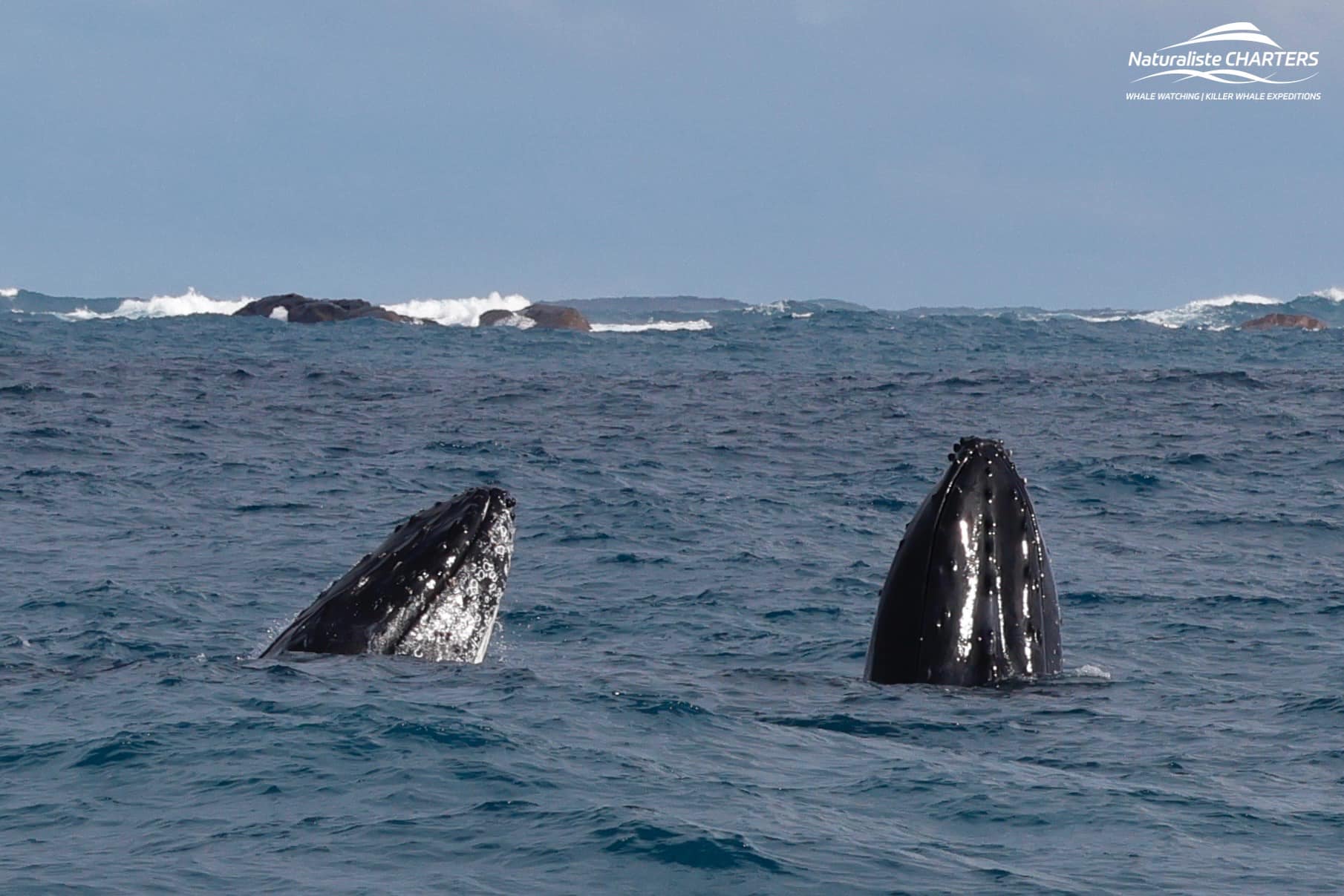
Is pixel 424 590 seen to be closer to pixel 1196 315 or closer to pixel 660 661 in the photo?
pixel 660 661

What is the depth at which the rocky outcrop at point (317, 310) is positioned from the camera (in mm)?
90688

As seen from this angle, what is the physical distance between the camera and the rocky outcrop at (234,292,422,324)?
298 feet

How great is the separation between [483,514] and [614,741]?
80.7 inches

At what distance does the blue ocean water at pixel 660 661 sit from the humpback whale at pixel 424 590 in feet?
0.88

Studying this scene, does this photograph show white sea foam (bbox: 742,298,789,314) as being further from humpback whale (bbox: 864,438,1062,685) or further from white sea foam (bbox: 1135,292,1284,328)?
humpback whale (bbox: 864,438,1062,685)

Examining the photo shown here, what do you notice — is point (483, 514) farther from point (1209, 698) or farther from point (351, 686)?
point (1209, 698)

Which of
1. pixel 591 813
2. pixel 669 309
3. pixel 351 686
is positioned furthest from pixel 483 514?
pixel 669 309

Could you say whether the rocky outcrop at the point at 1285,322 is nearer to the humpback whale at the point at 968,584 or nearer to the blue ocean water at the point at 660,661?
the blue ocean water at the point at 660,661

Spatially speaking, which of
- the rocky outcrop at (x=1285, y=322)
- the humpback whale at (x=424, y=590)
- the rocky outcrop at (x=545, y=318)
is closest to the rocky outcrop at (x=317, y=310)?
the rocky outcrop at (x=545, y=318)

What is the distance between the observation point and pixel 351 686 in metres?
11.4

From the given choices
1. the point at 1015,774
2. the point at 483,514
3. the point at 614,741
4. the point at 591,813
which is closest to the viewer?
the point at 591,813

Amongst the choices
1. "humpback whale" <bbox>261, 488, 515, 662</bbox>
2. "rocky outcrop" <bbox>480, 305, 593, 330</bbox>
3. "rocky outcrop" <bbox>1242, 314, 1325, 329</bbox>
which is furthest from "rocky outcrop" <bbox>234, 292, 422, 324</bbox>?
"humpback whale" <bbox>261, 488, 515, 662</bbox>

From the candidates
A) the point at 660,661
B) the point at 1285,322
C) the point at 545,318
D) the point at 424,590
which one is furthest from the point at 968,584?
the point at 1285,322

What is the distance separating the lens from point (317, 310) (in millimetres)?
91500
